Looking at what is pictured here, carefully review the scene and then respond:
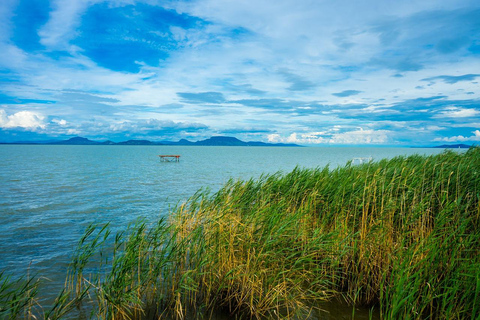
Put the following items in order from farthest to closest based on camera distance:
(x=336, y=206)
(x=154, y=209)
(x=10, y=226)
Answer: (x=154, y=209) < (x=10, y=226) < (x=336, y=206)

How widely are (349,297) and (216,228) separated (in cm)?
330

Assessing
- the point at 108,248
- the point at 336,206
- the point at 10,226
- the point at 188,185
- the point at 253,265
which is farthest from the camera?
the point at 188,185

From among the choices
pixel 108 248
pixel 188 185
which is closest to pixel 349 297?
pixel 108 248

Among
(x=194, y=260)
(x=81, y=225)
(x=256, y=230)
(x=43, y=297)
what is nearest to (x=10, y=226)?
(x=81, y=225)

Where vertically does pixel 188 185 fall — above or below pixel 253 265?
below

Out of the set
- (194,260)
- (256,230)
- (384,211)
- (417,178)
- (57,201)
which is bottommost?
(57,201)

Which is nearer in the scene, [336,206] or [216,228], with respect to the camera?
[216,228]

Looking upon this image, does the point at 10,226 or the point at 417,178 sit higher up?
the point at 417,178

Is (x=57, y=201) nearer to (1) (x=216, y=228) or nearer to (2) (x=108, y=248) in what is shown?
(2) (x=108, y=248)

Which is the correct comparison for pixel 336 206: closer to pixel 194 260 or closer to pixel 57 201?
pixel 194 260

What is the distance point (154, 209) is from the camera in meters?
16.2

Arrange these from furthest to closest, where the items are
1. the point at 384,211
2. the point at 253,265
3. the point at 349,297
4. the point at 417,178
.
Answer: the point at 417,178 < the point at 384,211 < the point at 349,297 < the point at 253,265

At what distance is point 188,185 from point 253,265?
73.0 ft

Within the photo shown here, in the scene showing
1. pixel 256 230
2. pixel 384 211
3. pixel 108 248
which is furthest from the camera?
pixel 108 248
